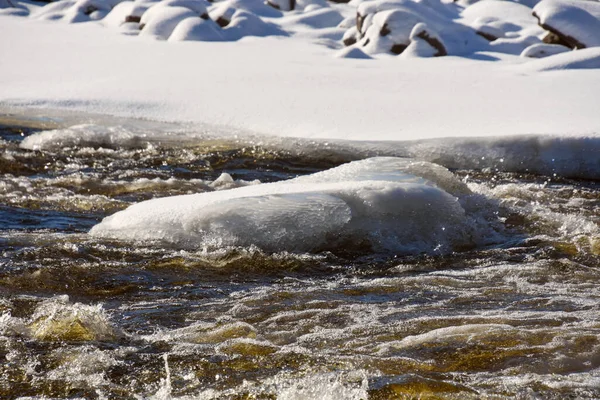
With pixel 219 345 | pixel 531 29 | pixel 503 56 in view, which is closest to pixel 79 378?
pixel 219 345

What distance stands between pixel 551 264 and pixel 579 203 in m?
1.56

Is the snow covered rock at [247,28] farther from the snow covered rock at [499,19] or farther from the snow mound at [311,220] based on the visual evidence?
the snow mound at [311,220]

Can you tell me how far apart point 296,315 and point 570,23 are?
33.6 ft

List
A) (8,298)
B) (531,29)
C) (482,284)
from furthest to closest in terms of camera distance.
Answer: (531,29), (482,284), (8,298)

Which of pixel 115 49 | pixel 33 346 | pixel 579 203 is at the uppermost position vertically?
pixel 115 49

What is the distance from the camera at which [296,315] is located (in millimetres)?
3340

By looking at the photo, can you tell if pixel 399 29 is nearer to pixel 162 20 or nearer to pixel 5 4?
pixel 162 20

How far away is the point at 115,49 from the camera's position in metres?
11.0

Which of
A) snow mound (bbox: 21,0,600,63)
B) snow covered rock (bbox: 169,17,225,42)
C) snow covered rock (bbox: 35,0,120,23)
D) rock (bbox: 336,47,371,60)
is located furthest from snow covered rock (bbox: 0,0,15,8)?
rock (bbox: 336,47,371,60)

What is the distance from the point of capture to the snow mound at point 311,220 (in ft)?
14.3

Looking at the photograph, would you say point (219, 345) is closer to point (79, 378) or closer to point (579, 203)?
point (79, 378)

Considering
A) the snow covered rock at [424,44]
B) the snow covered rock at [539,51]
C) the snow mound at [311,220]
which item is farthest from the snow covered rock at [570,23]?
the snow mound at [311,220]

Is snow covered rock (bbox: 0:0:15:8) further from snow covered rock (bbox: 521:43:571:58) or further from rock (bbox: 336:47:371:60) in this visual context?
snow covered rock (bbox: 521:43:571:58)

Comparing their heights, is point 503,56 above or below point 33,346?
above
